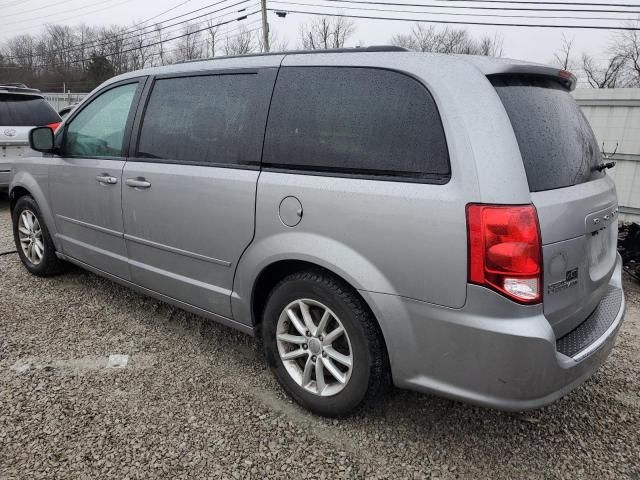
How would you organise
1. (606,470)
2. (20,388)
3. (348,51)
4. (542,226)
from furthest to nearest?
(20,388)
(348,51)
(606,470)
(542,226)

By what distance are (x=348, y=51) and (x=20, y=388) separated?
8.28ft

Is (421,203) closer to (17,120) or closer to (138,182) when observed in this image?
(138,182)

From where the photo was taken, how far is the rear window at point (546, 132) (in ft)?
6.49

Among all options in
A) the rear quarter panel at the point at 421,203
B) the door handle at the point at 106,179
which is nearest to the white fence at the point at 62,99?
the door handle at the point at 106,179

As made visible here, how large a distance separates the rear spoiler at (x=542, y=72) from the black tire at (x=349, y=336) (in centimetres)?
114

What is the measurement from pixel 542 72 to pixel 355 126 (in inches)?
35.7

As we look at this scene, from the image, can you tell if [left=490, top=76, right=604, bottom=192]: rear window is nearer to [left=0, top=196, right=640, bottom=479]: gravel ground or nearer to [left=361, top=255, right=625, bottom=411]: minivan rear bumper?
[left=361, top=255, right=625, bottom=411]: minivan rear bumper

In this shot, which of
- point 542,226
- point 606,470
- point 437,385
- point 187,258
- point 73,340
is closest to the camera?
point 542,226

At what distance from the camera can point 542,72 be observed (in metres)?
2.24

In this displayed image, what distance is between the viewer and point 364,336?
217 cm

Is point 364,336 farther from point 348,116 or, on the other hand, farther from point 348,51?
point 348,51

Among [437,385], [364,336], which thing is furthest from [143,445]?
[437,385]

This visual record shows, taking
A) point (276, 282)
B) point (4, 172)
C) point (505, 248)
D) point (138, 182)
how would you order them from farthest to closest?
1. point (4, 172)
2. point (138, 182)
3. point (276, 282)
4. point (505, 248)

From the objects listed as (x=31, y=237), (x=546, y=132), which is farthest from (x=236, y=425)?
(x=31, y=237)
